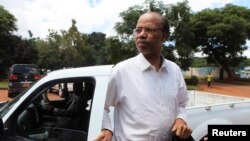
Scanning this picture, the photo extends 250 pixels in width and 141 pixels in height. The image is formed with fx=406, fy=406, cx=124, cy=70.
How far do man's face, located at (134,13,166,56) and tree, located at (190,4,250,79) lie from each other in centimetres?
4239

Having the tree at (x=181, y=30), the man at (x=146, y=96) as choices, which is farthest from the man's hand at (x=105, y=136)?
the tree at (x=181, y=30)

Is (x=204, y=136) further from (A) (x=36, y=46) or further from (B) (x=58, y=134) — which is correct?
(A) (x=36, y=46)

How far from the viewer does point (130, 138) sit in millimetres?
2291

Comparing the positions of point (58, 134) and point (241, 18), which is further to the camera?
point (241, 18)

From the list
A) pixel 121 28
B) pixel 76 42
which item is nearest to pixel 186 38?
pixel 121 28

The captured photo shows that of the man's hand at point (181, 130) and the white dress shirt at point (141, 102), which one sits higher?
the white dress shirt at point (141, 102)

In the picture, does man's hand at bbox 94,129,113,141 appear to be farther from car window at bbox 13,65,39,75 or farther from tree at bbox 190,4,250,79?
tree at bbox 190,4,250,79

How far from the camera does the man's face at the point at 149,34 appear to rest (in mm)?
2373

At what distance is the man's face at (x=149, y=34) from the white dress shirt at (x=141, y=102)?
69 mm

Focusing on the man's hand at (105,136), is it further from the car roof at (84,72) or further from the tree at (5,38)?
the tree at (5,38)

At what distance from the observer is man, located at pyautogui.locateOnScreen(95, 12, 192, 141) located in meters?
2.26

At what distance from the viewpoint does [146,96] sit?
227 cm

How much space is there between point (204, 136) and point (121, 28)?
3496 centimetres

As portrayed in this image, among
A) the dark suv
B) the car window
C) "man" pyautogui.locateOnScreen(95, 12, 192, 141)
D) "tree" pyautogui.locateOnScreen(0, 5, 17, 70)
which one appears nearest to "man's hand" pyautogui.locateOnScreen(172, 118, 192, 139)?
"man" pyautogui.locateOnScreen(95, 12, 192, 141)
